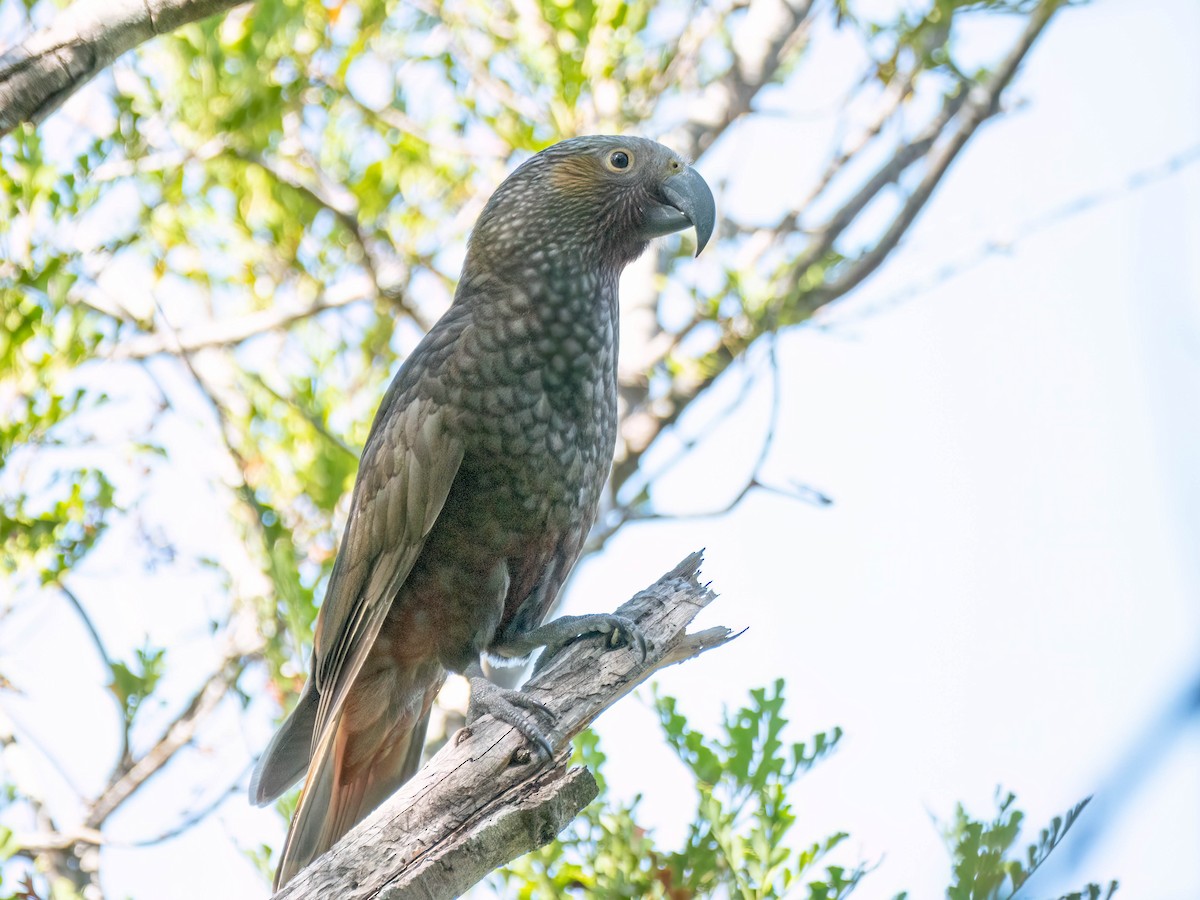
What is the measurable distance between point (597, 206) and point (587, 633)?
136 cm

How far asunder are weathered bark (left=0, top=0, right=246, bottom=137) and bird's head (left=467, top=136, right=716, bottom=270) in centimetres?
125

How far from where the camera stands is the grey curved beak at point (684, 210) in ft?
11.6

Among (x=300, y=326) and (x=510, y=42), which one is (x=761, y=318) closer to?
(x=510, y=42)

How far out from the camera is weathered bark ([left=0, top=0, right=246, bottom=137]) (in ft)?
7.67

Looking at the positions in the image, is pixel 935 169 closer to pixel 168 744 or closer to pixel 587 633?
pixel 587 633

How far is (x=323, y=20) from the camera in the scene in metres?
5.04

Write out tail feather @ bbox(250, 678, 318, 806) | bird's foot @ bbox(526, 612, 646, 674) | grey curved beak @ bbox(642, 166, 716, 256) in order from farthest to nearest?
A: grey curved beak @ bbox(642, 166, 716, 256), tail feather @ bbox(250, 678, 318, 806), bird's foot @ bbox(526, 612, 646, 674)

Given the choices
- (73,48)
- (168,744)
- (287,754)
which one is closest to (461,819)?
(287,754)

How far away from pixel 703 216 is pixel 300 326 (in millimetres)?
2414

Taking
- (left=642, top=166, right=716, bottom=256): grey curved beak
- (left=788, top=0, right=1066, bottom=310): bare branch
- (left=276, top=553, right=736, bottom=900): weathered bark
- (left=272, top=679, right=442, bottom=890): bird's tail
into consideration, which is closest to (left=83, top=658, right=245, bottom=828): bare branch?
(left=272, top=679, right=442, bottom=890): bird's tail

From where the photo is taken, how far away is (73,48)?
7.79 ft

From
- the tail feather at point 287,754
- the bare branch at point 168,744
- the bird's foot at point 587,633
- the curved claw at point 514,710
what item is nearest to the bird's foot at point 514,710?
the curved claw at point 514,710

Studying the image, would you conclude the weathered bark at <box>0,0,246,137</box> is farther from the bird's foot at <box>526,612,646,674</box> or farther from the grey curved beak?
the bird's foot at <box>526,612,646,674</box>

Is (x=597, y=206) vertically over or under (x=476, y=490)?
over
